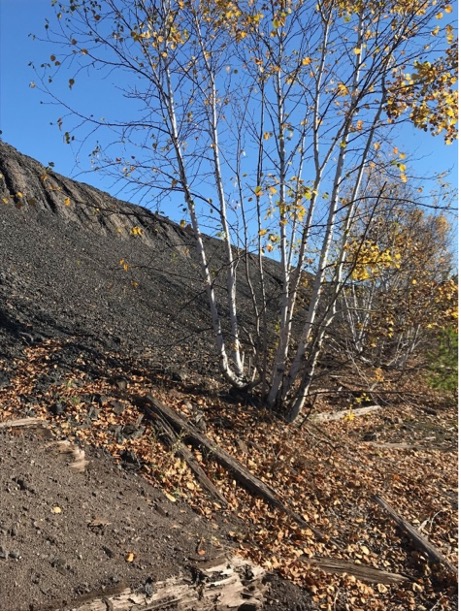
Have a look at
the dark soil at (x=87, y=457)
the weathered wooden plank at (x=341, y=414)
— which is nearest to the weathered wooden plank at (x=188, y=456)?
the dark soil at (x=87, y=457)

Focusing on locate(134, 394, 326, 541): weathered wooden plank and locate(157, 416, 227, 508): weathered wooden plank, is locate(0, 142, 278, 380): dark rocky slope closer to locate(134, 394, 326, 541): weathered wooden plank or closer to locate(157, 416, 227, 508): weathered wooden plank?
locate(134, 394, 326, 541): weathered wooden plank

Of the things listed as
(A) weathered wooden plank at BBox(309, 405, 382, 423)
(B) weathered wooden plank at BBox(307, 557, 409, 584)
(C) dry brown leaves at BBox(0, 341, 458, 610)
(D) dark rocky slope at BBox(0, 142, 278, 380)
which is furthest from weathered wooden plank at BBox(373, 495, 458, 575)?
(D) dark rocky slope at BBox(0, 142, 278, 380)

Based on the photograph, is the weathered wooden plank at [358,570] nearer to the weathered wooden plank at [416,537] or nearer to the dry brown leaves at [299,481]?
the dry brown leaves at [299,481]

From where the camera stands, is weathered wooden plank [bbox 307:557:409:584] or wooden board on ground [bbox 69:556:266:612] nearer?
wooden board on ground [bbox 69:556:266:612]

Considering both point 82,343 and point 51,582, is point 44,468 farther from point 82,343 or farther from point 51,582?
point 82,343

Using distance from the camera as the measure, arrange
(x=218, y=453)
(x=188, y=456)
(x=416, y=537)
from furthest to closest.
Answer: (x=218, y=453), (x=188, y=456), (x=416, y=537)

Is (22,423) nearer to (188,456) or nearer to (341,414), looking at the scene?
(188,456)

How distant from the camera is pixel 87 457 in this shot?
4.90m

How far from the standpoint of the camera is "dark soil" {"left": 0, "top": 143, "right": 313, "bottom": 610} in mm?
3574

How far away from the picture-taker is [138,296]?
11.7 m

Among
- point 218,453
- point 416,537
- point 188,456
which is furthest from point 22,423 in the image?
point 416,537

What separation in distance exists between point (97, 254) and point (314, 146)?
891 cm

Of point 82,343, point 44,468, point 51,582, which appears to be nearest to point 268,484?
point 44,468

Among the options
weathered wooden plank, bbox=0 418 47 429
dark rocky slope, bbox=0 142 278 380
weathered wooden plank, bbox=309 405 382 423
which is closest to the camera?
weathered wooden plank, bbox=0 418 47 429
